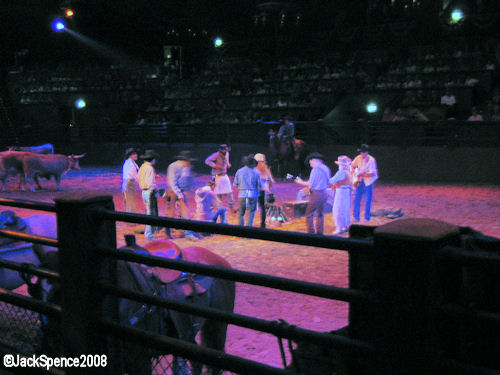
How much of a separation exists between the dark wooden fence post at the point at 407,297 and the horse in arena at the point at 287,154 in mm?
17570

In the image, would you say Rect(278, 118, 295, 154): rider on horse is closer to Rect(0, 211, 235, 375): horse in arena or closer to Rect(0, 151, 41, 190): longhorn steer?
Rect(0, 151, 41, 190): longhorn steer

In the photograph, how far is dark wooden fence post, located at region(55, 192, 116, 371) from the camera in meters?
2.70

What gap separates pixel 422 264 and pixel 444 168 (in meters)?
17.3

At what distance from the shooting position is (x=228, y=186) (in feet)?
34.8

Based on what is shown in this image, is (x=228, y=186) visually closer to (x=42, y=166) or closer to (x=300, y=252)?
(x=300, y=252)

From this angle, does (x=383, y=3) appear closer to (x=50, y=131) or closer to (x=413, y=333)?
(x=50, y=131)

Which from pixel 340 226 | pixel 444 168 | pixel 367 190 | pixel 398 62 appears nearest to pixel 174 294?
pixel 340 226

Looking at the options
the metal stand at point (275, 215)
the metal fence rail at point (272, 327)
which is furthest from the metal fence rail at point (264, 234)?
the metal stand at point (275, 215)

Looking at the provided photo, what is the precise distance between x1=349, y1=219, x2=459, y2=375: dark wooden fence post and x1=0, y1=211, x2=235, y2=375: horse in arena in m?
1.33

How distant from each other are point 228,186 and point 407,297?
8.99 metres

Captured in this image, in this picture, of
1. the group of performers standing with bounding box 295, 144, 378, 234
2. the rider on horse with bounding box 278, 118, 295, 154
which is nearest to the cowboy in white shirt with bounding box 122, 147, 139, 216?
the group of performers standing with bounding box 295, 144, 378, 234

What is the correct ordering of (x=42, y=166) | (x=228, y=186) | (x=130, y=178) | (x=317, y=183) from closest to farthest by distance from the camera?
(x=317, y=183) → (x=130, y=178) → (x=228, y=186) → (x=42, y=166)

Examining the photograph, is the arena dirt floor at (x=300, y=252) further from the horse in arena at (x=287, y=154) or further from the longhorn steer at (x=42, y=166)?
the horse in arena at (x=287, y=154)

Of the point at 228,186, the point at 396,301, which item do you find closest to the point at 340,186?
the point at 228,186
